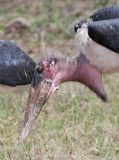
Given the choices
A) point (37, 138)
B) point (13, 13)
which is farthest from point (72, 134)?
point (13, 13)

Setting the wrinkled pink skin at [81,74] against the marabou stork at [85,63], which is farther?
the wrinkled pink skin at [81,74]

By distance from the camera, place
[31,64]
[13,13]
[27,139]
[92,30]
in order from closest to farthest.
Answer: [92,30] → [27,139] → [31,64] → [13,13]

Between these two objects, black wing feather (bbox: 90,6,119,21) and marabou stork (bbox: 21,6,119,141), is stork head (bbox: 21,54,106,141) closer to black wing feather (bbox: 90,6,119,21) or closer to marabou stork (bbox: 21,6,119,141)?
marabou stork (bbox: 21,6,119,141)

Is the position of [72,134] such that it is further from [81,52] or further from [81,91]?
[81,91]

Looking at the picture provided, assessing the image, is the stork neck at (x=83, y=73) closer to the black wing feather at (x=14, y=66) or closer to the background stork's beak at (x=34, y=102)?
the background stork's beak at (x=34, y=102)

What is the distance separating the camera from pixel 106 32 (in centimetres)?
439

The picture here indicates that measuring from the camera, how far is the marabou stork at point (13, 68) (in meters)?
5.19

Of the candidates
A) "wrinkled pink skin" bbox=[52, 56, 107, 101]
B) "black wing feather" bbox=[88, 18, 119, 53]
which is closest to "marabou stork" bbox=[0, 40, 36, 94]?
"wrinkled pink skin" bbox=[52, 56, 107, 101]

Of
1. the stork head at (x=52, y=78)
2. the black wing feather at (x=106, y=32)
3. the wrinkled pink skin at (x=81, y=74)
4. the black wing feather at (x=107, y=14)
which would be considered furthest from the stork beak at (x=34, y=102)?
the black wing feather at (x=107, y=14)

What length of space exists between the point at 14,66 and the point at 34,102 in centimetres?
94

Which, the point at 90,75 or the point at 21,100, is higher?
the point at 90,75

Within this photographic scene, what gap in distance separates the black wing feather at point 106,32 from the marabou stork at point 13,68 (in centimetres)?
114

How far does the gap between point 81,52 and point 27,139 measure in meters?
1.08

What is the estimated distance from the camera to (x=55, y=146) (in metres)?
4.47
